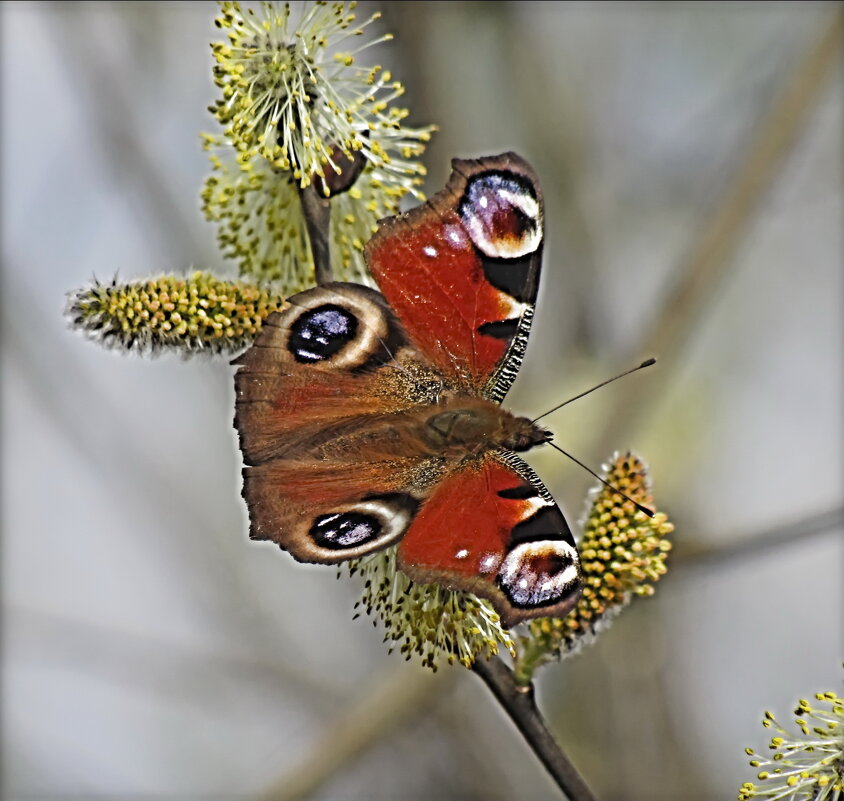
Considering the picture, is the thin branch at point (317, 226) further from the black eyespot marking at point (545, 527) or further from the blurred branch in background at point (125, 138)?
the blurred branch in background at point (125, 138)

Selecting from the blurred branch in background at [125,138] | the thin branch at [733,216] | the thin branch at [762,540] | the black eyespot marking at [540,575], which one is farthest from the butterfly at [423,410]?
the blurred branch in background at [125,138]

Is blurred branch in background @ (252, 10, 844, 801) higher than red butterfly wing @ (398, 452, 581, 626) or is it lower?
higher

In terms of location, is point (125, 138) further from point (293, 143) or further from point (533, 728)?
point (533, 728)

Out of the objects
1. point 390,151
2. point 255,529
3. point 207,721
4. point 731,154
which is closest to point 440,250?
point 390,151

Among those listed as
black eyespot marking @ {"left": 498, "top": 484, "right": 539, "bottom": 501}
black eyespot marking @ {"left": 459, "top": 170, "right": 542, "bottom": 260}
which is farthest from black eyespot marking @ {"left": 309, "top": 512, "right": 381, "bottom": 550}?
black eyespot marking @ {"left": 459, "top": 170, "right": 542, "bottom": 260}

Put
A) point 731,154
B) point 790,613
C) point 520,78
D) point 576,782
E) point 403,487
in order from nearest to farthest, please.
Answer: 1. point 576,782
2. point 403,487
3. point 520,78
4. point 731,154
5. point 790,613

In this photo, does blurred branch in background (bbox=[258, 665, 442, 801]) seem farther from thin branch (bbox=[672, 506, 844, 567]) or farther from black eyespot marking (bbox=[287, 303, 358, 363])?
black eyespot marking (bbox=[287, 303, 358, 363])

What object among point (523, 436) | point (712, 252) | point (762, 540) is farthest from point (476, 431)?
point (712, 252)

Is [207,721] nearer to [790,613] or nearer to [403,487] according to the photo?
[790,613]
